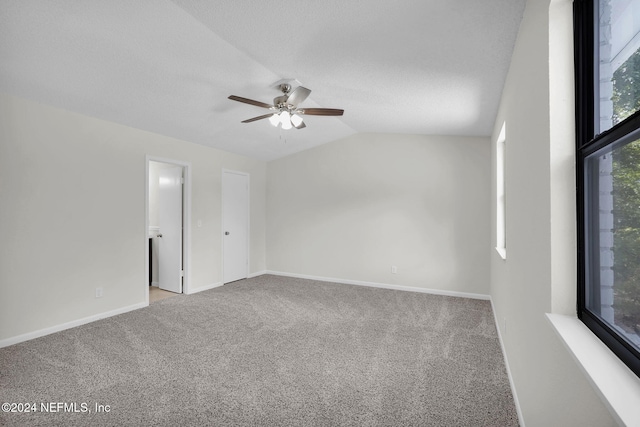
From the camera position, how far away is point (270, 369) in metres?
2.53

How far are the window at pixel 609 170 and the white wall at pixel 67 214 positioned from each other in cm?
425

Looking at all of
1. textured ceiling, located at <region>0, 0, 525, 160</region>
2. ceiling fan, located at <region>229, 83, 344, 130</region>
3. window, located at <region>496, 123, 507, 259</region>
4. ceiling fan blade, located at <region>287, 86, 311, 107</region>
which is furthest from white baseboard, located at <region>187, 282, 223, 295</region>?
window, located at <region>496, 123, 507, 259</region>

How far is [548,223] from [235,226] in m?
5.11

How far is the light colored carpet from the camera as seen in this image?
1971 millimetres

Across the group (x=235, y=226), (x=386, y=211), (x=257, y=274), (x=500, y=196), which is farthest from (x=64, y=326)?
(x=500, y=196)

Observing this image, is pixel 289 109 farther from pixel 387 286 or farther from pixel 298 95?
pixel 387 286

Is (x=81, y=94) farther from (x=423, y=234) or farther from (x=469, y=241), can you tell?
(x=469, y=241)

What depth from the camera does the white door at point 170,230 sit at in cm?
484

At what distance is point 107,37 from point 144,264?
9.33 feet

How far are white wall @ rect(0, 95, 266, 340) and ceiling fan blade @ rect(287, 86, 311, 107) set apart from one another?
2331mm

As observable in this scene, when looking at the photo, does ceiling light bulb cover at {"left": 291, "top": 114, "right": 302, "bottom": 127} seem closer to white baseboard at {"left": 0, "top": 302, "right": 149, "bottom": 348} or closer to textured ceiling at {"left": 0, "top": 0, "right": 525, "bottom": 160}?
textured ceiling at {"left": 0, "top": 0, "right": 525, "bottom": 160}

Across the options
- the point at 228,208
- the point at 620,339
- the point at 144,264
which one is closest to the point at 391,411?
the point at 620,339

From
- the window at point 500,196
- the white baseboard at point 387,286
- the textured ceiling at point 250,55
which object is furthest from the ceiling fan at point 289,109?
the white baseboard at point 387,286

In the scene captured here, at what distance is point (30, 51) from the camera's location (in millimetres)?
2371
